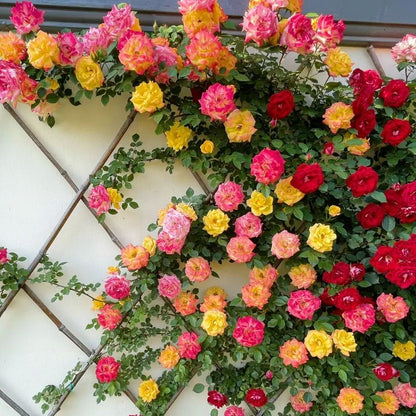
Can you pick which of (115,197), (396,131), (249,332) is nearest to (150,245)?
(115,197)

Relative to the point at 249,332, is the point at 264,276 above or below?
above

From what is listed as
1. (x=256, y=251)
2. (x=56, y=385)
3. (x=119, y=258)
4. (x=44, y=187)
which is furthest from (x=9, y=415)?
(x=256, y=251)

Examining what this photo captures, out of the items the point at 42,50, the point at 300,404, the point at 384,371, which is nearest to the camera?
the point at 42,50

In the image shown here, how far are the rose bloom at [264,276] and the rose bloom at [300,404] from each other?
44 cm

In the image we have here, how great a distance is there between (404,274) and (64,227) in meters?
1.02

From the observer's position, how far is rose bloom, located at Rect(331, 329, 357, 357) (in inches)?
46.3

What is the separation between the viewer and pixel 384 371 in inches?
49.1

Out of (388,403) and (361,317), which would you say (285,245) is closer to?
(361,317)

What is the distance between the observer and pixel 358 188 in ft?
3.70

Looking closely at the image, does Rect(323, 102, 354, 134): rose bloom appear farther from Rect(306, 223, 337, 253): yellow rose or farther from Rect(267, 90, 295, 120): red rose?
Rect(306, 223, 337, 253): yellow rose

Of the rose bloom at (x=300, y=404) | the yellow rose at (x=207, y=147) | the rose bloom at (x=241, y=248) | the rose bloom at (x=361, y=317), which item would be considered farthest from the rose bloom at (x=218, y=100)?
the rose bloom at (x=300, y=404)

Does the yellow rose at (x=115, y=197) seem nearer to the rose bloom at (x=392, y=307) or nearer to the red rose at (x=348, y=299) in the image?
the red rose at (x=348, y=299)

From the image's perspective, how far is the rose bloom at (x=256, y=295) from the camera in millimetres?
1228

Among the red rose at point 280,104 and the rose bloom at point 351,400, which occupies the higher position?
the red rose at point 280,104
